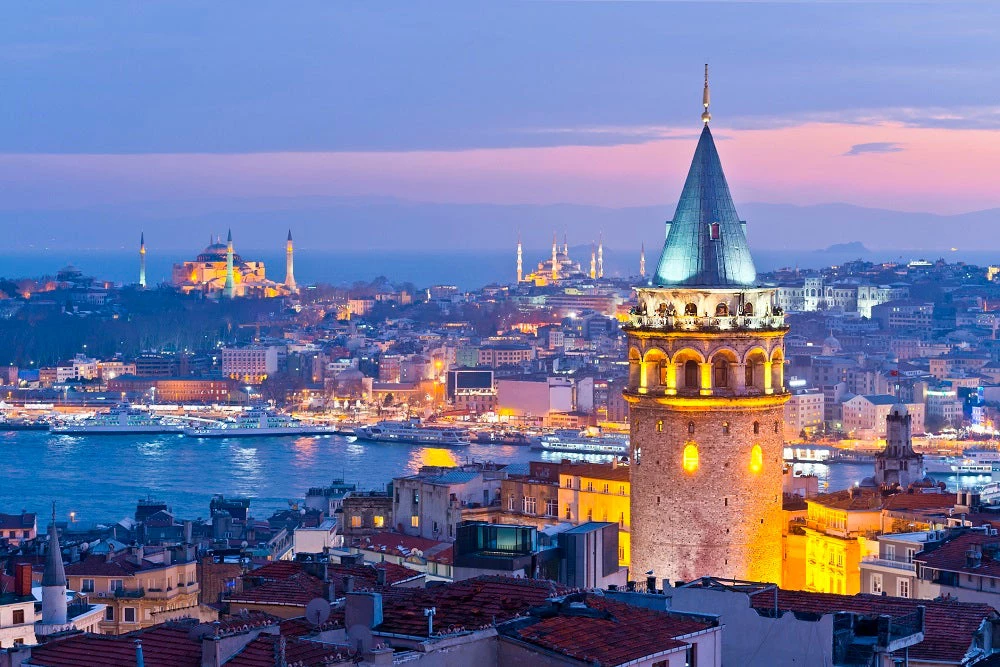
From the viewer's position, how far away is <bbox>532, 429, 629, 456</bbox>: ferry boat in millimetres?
51750

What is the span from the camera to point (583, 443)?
5369 centimetres

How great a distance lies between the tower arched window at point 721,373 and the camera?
11.1m

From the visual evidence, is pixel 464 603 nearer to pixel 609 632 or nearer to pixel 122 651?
pixel 609 632

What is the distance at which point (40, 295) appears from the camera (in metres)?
110

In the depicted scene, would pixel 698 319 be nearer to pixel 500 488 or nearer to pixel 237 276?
pixel 500 488

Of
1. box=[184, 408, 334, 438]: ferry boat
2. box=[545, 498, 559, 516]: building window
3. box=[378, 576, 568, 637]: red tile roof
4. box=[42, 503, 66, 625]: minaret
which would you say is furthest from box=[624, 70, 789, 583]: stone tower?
box=[184, 408, 334, 438]: ferry boat

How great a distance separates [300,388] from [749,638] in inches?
2676

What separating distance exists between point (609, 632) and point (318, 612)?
95 centimetres

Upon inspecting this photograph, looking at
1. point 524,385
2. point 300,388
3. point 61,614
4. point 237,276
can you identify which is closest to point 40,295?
point 237,276

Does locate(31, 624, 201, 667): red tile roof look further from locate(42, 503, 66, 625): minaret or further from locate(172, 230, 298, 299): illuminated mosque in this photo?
locate(172, 230, 298, 299): illuminated mosque

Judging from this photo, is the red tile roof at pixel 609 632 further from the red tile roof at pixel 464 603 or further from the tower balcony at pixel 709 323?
the tower balcony at pixel 709 323

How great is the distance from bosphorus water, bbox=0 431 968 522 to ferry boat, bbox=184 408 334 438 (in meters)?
0.59

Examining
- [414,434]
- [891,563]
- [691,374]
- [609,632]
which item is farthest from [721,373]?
[414,434]

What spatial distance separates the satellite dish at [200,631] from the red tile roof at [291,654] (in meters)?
0.11
